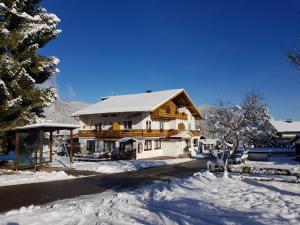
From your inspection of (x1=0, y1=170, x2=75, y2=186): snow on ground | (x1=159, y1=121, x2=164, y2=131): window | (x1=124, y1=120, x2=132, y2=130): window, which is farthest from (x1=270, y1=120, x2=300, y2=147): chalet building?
(x1=0, y1=170, x2=75, y2=186): snow on ground

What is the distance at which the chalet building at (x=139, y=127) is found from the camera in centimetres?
4473

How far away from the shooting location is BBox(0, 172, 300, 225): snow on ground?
11.0m

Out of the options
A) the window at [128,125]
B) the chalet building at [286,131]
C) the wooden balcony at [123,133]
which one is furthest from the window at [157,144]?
the chalet building at [286,131]

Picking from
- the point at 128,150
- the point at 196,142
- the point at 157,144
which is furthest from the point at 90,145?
the point at 196,142

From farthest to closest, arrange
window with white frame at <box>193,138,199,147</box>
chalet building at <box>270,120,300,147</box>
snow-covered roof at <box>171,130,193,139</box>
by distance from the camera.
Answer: chalet building at <box>270,120,300,147</box>
window with white frame at <box>193,138,199,147</box>
snow-covered roof at <box>171,130,193,139</box>

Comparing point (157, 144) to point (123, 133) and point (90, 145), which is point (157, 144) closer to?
point (123, 133)

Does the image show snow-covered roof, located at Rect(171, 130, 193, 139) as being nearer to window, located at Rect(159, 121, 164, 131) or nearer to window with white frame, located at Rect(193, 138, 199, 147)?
window, located at Rect(159, 121, 164, 131)

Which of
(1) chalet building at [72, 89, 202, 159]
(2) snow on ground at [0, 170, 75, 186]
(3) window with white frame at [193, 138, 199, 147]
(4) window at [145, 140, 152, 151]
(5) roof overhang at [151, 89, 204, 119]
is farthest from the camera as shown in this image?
(3) window with white frame at [193, 138, 199, 147]

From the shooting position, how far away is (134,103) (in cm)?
4922

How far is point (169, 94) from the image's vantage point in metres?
50.4

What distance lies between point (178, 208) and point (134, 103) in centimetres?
3686

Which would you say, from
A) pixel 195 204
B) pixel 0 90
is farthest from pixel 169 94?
pixel 195 204

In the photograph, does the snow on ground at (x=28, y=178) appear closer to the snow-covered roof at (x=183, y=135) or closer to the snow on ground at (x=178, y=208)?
the snow on ground at (x=178, y=208)

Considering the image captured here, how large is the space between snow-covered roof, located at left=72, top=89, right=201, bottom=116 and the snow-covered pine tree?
16.7 meters
